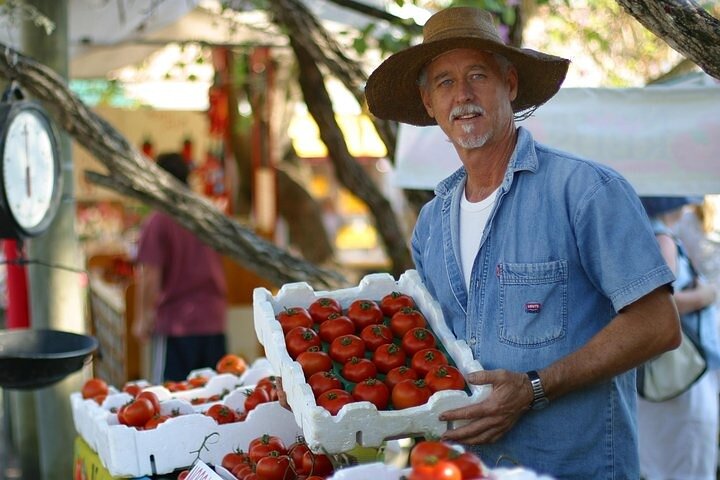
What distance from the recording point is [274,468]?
266cm

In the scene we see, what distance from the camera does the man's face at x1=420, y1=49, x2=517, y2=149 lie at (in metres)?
2.65

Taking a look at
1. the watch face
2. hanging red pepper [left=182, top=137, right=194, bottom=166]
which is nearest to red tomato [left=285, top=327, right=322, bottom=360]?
the watch face

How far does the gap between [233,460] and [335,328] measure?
1.82ft

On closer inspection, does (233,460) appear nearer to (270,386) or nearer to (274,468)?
(274,468)

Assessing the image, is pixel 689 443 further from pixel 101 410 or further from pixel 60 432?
pixel 60 432

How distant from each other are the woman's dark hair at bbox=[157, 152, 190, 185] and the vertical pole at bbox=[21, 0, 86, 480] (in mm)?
1304

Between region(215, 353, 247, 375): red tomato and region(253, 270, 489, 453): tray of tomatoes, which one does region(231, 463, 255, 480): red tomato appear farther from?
region(215, 353, 247, 375): red tomato

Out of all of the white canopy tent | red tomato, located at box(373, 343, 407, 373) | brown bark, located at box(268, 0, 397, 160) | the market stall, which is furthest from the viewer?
brown bark, located at box(268, 0, 397, 160)

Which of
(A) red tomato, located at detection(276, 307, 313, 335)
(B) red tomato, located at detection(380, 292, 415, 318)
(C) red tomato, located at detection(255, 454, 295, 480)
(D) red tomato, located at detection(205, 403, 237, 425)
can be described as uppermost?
(B) red tomato, located at detection(380, 292, 415, 318)

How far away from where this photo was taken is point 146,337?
22.3ft

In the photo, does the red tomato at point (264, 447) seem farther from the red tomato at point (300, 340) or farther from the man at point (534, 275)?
the man at point (534, 275)

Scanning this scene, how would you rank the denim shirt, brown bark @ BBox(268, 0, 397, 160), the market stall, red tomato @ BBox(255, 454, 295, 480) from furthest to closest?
brown bark @ BBox(268, 0, 397, 160) → red tomato @ BBox(255, 454, 295, 480) → the denim shirt → the market stall

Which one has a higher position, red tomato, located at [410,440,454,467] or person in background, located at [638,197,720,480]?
red tomato, located at [410,440,454,467]

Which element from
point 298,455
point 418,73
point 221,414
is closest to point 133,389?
point 221,414
